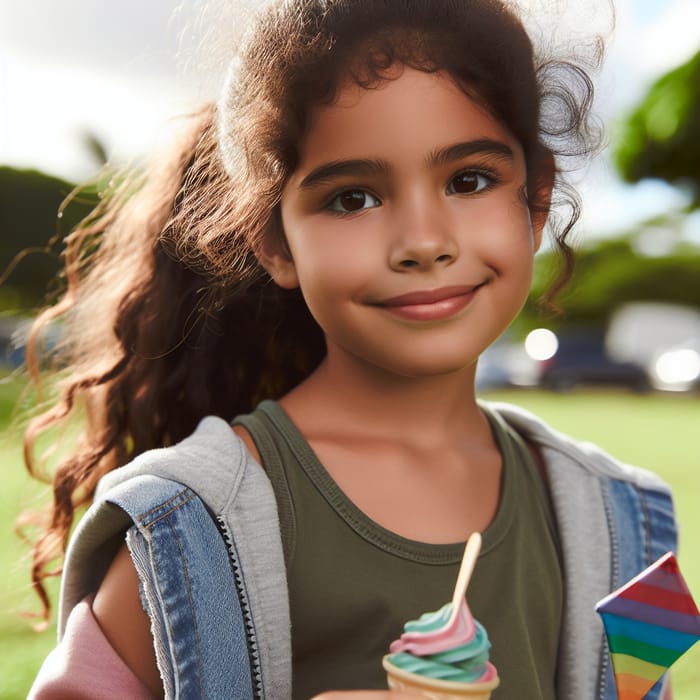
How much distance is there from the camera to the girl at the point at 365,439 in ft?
4.41

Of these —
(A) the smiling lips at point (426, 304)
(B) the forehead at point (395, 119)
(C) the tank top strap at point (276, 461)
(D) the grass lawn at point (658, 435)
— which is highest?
(B) the forehead at point (395, 119)

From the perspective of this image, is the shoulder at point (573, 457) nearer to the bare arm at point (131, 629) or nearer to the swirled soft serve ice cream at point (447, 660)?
the swirled soft serve ice cream at point (447, 660)

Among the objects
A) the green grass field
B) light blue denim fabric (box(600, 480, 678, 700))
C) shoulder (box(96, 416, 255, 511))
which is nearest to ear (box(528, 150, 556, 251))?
light blue denim fabric (box(600, 480, 678, 700))

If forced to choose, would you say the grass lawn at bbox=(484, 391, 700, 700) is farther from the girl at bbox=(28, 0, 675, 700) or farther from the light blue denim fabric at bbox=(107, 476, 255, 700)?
the light blue denim fabric at bbox=(107, 476, 255, 700)

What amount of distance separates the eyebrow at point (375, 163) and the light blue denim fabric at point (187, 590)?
0.50 m

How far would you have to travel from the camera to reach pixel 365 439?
1.59m

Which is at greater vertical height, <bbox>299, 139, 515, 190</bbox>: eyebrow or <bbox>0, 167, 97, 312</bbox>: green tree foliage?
<bbox>299, 139, 515, 190</bbox>: eyebrow

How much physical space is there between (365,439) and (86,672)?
1.83 ft

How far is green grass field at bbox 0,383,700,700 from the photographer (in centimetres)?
279

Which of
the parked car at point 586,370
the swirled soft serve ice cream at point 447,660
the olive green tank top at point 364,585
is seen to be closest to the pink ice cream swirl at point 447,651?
the swirled soft serve ice cream at point 447,660

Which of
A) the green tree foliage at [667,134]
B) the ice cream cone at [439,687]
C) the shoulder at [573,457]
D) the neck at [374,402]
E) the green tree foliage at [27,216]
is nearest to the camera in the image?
the ice cream cone at [439,687]

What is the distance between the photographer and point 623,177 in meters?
22.1

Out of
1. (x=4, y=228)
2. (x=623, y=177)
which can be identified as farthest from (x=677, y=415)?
(x=4, y=228)

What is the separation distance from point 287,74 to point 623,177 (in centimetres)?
2189
